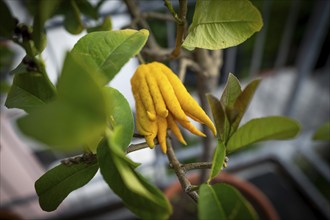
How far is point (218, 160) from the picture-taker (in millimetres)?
337

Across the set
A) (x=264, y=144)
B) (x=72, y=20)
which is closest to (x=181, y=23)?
(x=72, y=20)

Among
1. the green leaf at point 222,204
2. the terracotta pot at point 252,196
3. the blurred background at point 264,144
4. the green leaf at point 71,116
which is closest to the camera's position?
the green leaf at point 71,116

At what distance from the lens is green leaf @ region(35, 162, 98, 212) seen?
36 cm

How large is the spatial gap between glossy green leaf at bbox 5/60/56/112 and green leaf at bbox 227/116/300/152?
21 centimetres

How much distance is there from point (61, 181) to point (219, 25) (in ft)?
0.85

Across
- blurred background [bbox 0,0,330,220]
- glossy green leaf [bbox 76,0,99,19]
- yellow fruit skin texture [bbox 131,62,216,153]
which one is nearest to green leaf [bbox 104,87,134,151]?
yellow fruit skin texture [bbox 131,62,216,153]

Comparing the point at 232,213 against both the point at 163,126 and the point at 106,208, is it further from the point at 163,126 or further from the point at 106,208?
the point at 106,208

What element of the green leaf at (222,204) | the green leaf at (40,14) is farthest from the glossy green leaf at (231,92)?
the green leaf at (40,14)

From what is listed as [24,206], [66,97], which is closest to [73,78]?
[66,97]

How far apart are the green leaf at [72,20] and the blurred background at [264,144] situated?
14.3 inches

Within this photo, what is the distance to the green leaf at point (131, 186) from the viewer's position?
0.25 metres

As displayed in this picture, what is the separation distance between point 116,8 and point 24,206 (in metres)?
0.80

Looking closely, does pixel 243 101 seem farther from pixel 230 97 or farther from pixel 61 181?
pixel 61 181

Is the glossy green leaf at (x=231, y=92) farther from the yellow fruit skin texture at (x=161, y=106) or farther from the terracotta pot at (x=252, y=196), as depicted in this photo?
the terracotta pot at (x=252, y=196)
